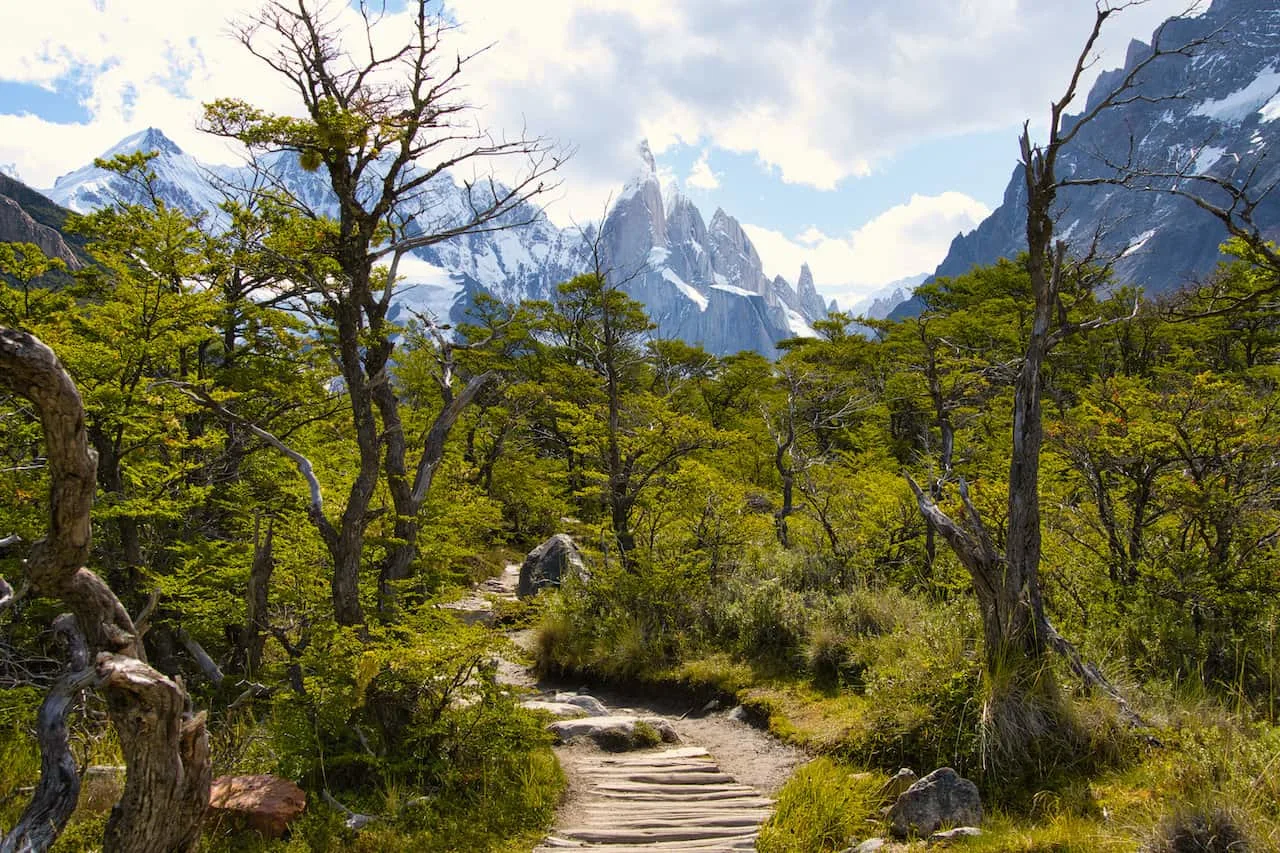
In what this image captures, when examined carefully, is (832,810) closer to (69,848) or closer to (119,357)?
(69,848)

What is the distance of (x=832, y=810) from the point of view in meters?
5.07

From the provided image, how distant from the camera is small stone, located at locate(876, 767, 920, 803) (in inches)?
208

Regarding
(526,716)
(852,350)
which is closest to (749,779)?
(526,716)

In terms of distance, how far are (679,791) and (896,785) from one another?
1782 mm

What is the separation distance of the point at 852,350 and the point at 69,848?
2649 cm

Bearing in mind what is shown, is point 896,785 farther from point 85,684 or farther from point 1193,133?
point 1193,133

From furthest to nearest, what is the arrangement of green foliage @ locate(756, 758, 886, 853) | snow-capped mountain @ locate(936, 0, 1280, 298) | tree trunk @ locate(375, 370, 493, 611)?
snow-capped mountain @ locate(936, 0, 1280, 298), tree trunk @ locate(375, 370, 493, 611), green foliage @ locate(756, 758, 886, 853)

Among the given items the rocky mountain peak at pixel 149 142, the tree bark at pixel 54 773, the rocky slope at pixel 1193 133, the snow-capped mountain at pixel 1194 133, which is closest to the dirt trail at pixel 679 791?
the tree bark at pixel 54 773

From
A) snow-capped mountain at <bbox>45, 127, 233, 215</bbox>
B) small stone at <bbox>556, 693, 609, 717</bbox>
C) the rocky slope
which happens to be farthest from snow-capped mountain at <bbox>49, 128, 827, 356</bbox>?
small stone at <bbox>556, 693, 609, 717</bbox>

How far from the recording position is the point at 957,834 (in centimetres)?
453

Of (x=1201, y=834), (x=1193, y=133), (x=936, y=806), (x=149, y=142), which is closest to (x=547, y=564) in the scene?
(x=936, y=806)

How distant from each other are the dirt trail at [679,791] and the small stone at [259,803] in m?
1.75

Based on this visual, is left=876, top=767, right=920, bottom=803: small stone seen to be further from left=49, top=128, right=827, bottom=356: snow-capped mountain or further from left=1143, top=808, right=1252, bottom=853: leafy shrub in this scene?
left=49, top=128, right=827, bottom=356: snow-capped mountain

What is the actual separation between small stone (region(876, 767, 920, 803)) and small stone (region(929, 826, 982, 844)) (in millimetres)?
649
